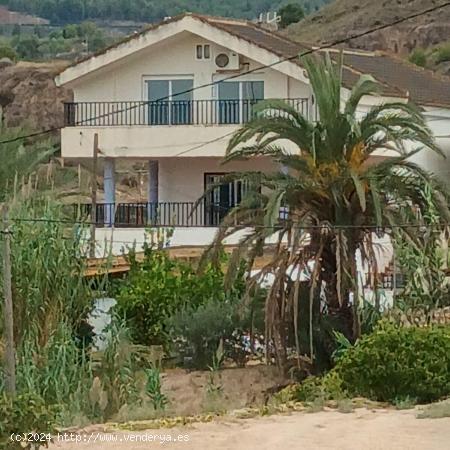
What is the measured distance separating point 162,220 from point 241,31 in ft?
18.6

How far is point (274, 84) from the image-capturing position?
3275cm

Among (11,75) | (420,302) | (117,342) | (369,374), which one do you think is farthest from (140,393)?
(11,75)

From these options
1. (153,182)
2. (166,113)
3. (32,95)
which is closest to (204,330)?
(166,113)

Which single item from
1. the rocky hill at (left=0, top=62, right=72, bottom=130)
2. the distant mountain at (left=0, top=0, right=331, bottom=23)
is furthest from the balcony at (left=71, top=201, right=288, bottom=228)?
the distant mountain at (left=0, top=0, right=331, bottom=23)

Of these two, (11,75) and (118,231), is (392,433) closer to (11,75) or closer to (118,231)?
(118,231)

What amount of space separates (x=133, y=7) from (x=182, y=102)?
84840 mm

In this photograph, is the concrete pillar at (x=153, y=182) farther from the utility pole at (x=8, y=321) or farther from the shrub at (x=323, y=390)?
the shrub at (x=323, y=390)

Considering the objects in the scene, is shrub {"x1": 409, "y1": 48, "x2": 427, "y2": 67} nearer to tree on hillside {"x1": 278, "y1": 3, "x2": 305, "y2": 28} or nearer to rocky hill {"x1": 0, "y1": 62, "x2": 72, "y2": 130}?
tree on hillside {"x1": 278, "y1": 3, "x2": 305, "y2": 28}

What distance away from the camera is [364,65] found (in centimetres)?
3662

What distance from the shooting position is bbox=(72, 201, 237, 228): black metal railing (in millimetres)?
33094

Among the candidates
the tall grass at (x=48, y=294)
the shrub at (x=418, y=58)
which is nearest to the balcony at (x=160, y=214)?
the tall grass at (x=48, y=294)

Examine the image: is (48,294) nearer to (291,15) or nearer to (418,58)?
(418,58)

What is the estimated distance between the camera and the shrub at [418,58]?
2485 inches

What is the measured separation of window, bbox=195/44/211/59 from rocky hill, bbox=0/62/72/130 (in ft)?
114
